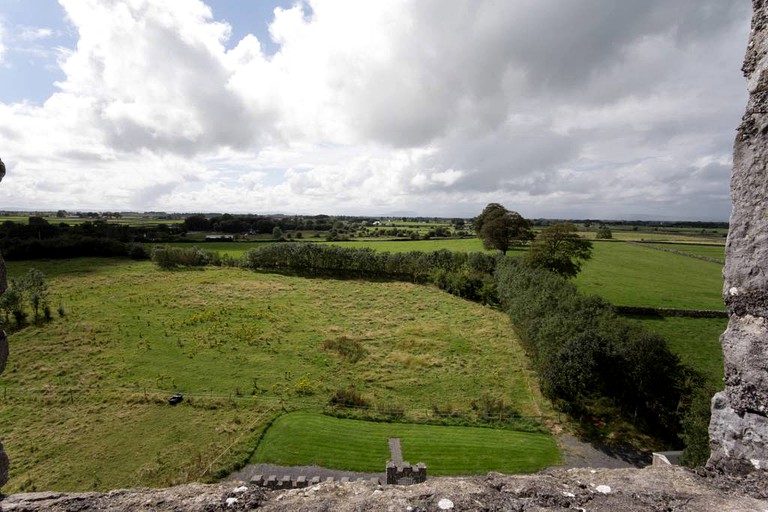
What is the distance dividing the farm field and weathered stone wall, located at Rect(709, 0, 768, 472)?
1770 centimetres

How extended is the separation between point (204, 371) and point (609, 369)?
25.7 m

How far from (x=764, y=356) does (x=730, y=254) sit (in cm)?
107

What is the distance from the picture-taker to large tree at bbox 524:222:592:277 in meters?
42.7

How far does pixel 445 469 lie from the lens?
16.2 meters

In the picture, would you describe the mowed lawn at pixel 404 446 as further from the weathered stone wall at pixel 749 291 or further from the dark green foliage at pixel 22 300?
the dark green foliage at pixel 22 300

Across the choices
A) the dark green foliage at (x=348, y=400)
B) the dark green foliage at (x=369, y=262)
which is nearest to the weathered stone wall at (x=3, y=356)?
the dark green foliage at (x=348, y=400)

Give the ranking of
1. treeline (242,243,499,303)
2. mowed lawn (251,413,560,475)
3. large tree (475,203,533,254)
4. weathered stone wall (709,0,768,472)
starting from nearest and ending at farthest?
weathered stone wall (709,0,768,472)
mowed lawn (251,413,560,475)
large tree (475,203,533,254)
treeline (242,243,499,303)

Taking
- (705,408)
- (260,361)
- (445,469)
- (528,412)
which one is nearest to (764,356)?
(705,408)

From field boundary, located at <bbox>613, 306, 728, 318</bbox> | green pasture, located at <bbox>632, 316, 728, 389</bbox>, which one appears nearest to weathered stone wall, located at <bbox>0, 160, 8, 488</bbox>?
green pasture, located at <bbox>632, 316, 728, 389</bbox>

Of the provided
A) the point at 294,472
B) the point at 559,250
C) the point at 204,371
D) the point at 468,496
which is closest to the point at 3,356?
the point at 468,496

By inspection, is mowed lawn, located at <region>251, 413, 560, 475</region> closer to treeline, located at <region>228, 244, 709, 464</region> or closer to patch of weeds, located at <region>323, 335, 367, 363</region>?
treeline, located at <region>228, 244, 709, 464</region>

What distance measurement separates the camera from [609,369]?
20953mm

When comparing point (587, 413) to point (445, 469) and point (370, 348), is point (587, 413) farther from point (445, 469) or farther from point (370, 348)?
point (370, 348)

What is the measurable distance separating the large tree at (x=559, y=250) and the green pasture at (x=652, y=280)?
21.6ft
